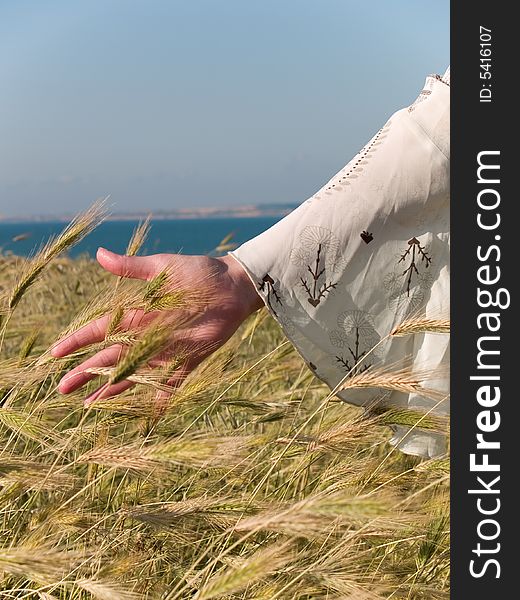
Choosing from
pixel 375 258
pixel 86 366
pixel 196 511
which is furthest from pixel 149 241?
pixel 196 511

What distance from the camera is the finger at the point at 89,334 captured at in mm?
1407

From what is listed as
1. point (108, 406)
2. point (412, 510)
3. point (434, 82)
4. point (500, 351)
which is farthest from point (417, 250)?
point (108, 406)

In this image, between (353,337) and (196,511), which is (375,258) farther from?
(196,511)

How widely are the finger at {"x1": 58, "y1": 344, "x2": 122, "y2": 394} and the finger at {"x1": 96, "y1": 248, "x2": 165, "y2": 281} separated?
14 cm

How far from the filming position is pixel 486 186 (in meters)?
1.26

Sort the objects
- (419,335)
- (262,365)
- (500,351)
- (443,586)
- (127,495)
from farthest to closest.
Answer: (262,365) < (419,335) < (127,495) < (443,586) < (500,351)

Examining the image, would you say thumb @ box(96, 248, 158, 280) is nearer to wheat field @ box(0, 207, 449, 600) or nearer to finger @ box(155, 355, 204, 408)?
wheat field @ box(0, 207, 449, 600)

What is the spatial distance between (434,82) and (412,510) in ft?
3.01

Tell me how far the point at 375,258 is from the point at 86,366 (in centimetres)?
63

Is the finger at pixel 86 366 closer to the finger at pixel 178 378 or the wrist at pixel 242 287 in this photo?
the finger at pixel 178 378

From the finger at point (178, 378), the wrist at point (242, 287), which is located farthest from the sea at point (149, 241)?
the finger at point (178, 378)

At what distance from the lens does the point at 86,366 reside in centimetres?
143

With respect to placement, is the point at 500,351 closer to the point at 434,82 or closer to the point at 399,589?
the point at 399,589

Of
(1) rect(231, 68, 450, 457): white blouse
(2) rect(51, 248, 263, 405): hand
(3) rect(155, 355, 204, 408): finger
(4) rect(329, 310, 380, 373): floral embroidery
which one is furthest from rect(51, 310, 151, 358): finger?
(4) rect(329, 310, 380, 373): floral embroidery
